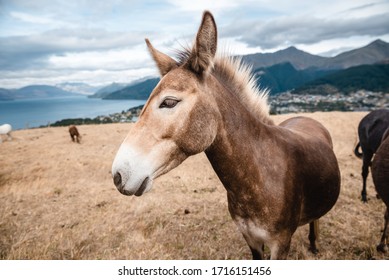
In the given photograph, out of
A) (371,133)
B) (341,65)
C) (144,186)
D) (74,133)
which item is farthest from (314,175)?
(74,133)

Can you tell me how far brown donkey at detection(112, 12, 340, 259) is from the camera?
1694mm

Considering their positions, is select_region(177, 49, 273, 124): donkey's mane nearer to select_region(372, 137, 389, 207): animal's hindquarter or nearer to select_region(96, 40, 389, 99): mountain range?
select_region(96, 40, 389, 99): mountain range

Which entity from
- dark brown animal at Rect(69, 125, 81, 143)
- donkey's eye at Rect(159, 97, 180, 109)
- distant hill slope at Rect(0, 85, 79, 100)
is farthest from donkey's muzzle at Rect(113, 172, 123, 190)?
dark brown animal at Rect(69, 125, 81, 143)

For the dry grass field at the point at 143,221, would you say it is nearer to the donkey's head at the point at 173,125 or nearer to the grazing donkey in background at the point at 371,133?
the grazing donkey in background at the point at 371,133

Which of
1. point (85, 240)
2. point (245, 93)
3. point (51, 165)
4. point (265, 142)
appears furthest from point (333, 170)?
point (51, 165)

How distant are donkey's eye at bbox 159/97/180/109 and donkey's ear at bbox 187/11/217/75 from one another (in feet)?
1.11

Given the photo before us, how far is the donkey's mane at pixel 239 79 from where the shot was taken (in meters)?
2.24

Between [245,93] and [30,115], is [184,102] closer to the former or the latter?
[245,93]

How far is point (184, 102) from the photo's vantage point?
1776mm

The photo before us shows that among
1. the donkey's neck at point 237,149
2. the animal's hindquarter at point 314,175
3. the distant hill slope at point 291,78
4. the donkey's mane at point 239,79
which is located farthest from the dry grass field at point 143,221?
the distant hill slope at point 291,78

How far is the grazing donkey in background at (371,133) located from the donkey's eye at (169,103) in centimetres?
567

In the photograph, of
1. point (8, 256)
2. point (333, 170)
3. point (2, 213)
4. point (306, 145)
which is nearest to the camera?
point (306, 145)

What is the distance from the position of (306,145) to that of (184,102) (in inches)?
70.2

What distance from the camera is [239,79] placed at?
7.57 feet
